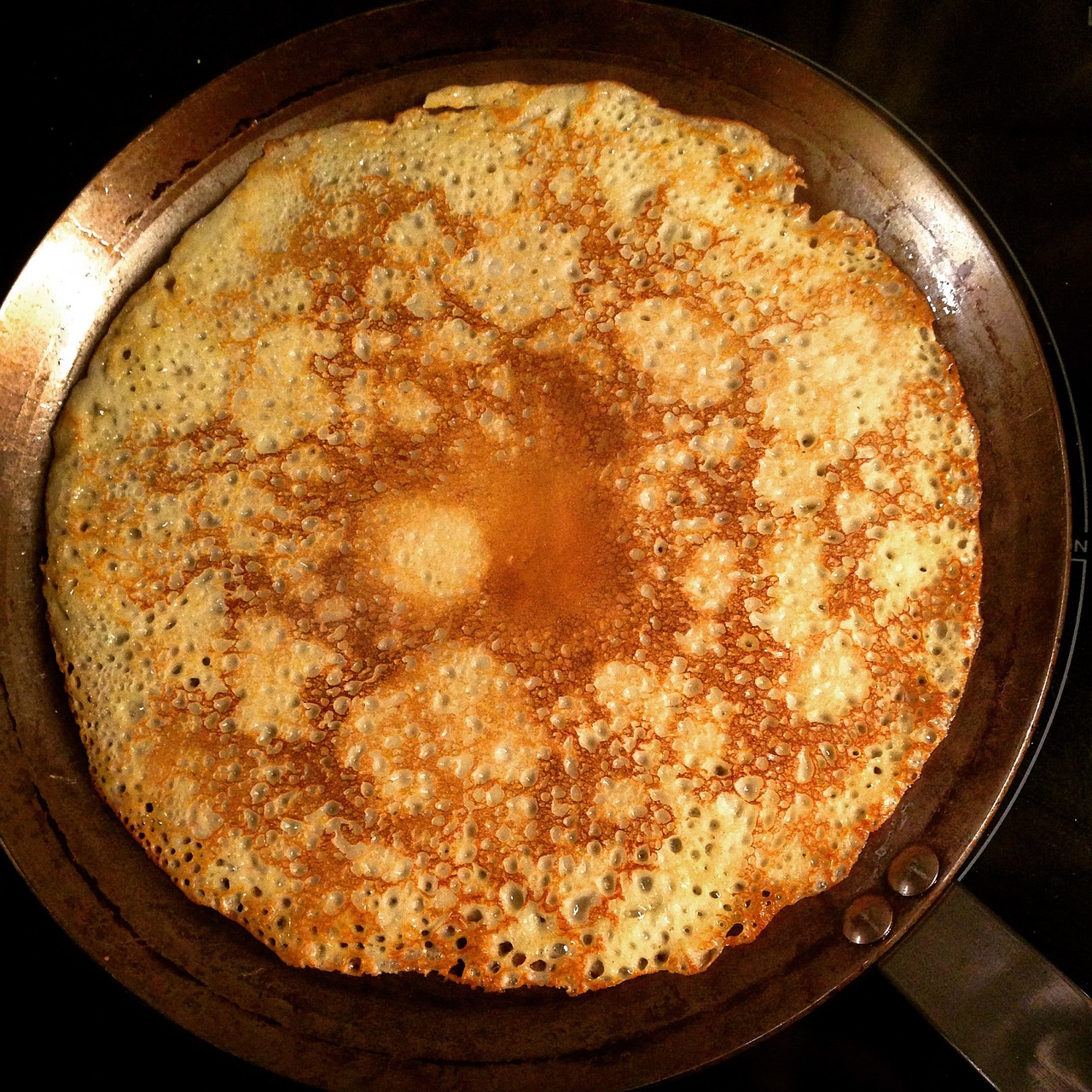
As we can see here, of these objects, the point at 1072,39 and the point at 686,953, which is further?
the point at 1072,39

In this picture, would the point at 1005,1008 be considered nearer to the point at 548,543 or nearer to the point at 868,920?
the point at 868,920

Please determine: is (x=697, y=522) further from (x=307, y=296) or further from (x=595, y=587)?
(x=307, y=296)

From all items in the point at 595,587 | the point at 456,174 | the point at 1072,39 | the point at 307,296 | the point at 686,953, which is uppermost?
the point at 1072,39

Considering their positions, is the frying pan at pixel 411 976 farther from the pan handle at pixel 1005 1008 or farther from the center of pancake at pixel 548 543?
the center of pancake at pixel 548 543

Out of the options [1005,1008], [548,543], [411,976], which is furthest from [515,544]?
[1005,1008]

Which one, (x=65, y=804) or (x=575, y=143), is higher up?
(x=575, y=143)

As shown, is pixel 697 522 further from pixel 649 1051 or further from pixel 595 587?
pixel 649 1051

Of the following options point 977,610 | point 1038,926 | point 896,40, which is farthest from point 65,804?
point 896,40
